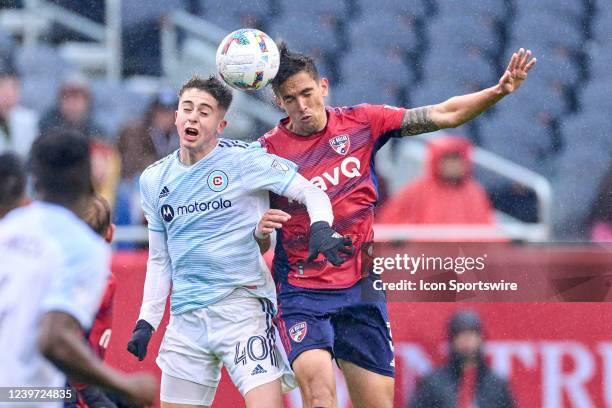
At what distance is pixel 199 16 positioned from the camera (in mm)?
7965

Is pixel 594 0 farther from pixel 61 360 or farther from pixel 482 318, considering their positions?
pixel 61 360

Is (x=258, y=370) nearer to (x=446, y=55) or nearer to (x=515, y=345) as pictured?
(x=515, y=345)

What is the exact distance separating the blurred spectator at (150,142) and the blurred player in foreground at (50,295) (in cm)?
365

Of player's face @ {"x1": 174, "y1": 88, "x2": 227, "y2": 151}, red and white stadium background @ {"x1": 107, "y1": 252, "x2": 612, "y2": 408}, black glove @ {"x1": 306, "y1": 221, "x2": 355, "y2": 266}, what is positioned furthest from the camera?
red and white stadium background @ {"x1": 107, "y1": 252, "x2": 612, "y2": 408}

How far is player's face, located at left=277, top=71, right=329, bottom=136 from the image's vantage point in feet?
17.7

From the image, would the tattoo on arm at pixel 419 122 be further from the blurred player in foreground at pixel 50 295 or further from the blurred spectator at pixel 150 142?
the blurred player in foreground at pixel 50 295

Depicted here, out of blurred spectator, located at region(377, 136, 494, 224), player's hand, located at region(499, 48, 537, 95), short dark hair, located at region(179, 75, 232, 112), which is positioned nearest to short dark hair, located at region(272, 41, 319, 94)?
short dark hair, located at region(179, 75, 232, 112)

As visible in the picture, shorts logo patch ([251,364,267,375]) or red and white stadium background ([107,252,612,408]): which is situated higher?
red and white stadium background ([107,252,612,408])

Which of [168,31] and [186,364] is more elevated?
[168,31]

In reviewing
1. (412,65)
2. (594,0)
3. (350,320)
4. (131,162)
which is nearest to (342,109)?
(350,320)

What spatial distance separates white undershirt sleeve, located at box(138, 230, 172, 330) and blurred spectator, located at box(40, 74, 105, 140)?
1.95m

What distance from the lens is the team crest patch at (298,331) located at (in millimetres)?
5277

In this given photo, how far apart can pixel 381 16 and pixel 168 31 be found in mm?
1467

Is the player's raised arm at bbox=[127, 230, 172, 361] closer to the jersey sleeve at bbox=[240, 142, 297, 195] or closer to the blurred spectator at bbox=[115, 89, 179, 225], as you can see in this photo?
the jersey sleeve at bbox=[240, 142, 297, 195]
